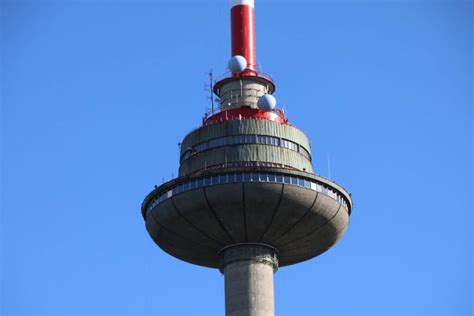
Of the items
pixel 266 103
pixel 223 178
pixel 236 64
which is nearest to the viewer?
pixel 223 178

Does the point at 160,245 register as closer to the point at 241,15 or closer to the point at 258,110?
the point at 258,110

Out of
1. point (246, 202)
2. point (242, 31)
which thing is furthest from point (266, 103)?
point (246, 202)

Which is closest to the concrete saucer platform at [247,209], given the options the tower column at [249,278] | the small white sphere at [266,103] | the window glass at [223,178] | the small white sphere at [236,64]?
the window glass at [223,178]

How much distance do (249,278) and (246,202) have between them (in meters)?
5.99

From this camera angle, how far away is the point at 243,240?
92.3 m

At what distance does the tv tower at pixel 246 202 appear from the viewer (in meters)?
89.4

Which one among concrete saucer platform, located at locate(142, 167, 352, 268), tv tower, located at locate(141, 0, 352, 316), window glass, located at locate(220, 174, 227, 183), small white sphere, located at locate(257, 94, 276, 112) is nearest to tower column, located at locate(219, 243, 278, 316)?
tv tower, located at locate(141, 0, 352, 316)

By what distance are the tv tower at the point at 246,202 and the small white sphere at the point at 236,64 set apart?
76mm

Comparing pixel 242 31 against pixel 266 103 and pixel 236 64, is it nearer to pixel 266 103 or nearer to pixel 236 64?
pixel 236 64

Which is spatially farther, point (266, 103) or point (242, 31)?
point (242, 31)

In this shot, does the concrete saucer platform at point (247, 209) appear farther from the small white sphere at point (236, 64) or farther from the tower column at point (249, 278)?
the small white sphere at point (236, 64)

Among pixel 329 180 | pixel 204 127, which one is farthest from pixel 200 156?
pixel 329 180

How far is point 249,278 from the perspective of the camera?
91.3 metres

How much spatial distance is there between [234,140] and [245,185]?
17.2ft
